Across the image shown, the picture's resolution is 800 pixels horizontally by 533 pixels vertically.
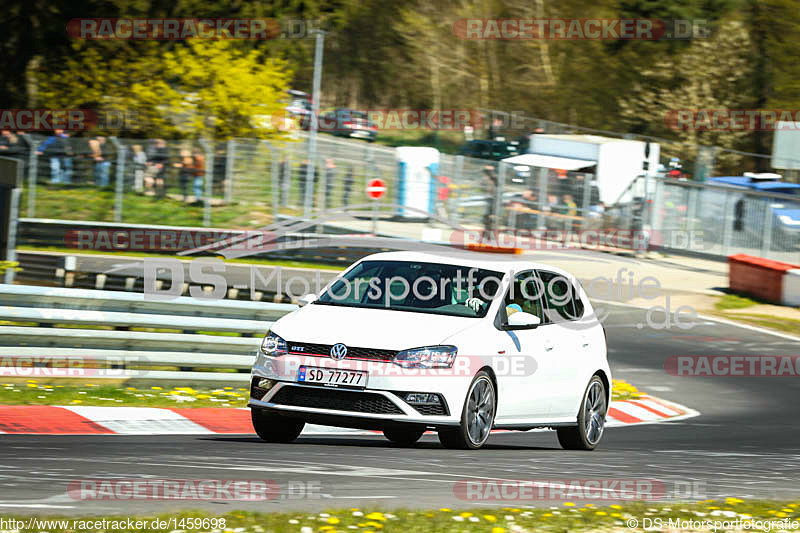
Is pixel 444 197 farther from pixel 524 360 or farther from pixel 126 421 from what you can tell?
pixel 524 360

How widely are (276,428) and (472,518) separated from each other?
11.6 ft

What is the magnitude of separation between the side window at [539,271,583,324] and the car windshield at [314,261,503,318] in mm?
859

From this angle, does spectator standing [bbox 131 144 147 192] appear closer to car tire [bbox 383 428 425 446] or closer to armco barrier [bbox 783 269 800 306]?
armco barrier [bbox 783 269 800 306]

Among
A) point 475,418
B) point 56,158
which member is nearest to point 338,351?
point 475,418

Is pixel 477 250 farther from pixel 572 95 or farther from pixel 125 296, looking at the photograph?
pixel 572 95

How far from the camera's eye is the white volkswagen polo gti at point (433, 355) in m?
9.02

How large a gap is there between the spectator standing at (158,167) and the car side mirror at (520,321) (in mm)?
23449

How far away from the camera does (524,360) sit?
1005cm

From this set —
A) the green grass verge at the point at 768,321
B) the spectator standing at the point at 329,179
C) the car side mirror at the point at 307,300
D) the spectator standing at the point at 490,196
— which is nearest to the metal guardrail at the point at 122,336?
the car side mirror at the point at 307,300

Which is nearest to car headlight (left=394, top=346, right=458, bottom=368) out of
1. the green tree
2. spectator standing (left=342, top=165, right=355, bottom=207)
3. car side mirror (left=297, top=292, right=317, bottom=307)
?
car side mirror (left=297, top=292, right=317, bottom=307)

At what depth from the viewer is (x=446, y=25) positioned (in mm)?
65875

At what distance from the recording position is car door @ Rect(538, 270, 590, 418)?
418 inches

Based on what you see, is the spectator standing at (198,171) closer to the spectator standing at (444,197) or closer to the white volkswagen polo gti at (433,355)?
the spectator standing at (444,197)

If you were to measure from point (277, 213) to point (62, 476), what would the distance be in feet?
84.2
